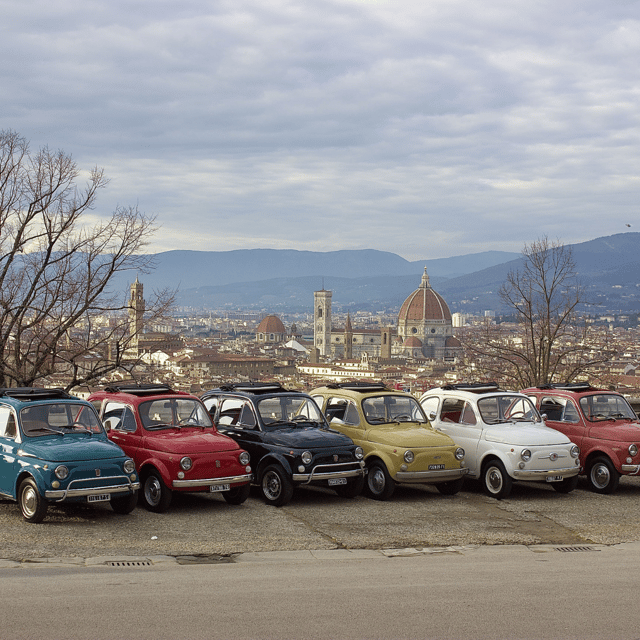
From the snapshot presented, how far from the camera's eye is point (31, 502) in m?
10.1

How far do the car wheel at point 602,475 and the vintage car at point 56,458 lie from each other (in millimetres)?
7679

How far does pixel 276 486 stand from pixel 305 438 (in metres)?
0.83

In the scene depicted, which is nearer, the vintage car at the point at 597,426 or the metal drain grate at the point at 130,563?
the metal drain grate at the point at 130,563

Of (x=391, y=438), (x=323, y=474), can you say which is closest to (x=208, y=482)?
(x=323, y=474)

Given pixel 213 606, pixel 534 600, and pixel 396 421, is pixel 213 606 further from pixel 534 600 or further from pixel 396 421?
pixel 396 421

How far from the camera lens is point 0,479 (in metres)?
10.7

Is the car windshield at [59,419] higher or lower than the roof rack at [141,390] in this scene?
lower

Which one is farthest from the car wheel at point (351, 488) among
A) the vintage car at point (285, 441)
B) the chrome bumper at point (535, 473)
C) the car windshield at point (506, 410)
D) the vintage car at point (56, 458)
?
the vintage car at point (56, 458)

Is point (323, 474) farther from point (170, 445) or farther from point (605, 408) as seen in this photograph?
point (605, 408)

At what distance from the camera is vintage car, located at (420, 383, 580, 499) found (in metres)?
12.8

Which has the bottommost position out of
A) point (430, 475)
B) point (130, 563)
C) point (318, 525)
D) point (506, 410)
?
point (318, 525)

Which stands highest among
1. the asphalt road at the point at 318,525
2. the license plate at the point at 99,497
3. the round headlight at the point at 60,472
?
the round headlight at the point at 60,472

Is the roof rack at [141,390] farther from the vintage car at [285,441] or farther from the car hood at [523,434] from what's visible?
the car hood at [523,434]

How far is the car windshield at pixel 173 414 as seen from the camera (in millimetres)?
12055
